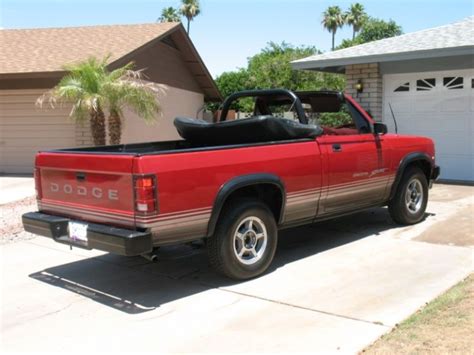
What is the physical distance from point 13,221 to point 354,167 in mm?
5566

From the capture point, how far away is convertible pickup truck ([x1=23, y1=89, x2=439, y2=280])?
468cm

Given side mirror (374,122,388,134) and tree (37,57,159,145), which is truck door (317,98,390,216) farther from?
tree (37,57,159,145)

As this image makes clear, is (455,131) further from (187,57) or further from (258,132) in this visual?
(187,57)

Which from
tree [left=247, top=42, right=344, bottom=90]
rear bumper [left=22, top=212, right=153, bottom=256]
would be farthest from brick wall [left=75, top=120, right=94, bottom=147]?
tree [left=247, top=42, right=344, bottom=90]

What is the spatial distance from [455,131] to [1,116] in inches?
475

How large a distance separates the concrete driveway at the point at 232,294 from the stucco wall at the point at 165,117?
9648 millimetres

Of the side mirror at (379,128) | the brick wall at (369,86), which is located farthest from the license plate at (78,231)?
the brick wall at (369,86)

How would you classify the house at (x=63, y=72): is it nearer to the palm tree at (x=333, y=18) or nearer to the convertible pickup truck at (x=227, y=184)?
the convertible pickup truck at (x=227, y=184)

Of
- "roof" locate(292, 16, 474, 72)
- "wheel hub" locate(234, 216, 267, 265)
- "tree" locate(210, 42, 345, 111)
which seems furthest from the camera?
"tree" locate(210, 42, 345, 111)

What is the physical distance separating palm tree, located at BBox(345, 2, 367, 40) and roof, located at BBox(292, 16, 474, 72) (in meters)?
51.5

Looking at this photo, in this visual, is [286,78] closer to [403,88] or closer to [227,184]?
[403,88]

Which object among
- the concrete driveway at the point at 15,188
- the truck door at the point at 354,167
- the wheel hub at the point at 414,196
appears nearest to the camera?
the truck door at the point at 354,167

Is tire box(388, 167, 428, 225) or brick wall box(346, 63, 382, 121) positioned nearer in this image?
tire box(388, 167, 428, 225)

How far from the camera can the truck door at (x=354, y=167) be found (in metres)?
6.24
